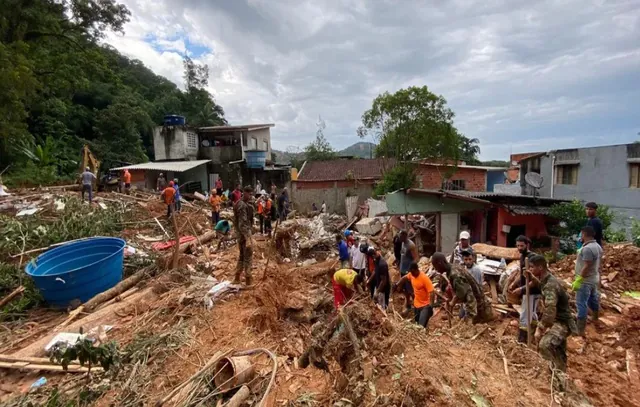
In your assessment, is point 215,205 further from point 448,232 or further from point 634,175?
point 634,175

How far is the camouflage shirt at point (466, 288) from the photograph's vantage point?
15.7ft

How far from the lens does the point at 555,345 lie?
3.85 meters

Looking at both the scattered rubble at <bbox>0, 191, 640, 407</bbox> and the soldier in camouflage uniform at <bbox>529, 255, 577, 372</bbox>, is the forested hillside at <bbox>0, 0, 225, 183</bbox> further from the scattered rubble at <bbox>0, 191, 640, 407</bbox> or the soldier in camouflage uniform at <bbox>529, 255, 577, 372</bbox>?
the soldier in camouflage uniform at <bbox>529, 255, 577, 372</bbox>

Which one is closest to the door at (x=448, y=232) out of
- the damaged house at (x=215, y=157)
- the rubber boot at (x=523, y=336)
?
the rubber boot at (x=523, y=336)

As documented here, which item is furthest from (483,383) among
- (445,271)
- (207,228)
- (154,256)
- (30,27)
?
(30,27)

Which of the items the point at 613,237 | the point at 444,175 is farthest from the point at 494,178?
the point at 613,237

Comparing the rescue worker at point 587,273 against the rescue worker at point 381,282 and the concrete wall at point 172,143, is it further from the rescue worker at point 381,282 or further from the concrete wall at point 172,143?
the concrete wall at point 172,143

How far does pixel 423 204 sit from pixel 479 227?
191cm

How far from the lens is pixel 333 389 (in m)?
3.26

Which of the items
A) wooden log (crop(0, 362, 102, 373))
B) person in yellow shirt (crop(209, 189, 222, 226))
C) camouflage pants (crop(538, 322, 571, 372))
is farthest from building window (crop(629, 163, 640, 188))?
wooden log (crop(0, 362, 102, 373))

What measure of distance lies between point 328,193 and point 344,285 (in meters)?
17.2

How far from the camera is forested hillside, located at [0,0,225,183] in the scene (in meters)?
14.8

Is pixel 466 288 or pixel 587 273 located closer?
pixel 466 288

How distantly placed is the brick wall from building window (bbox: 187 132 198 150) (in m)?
15.6
